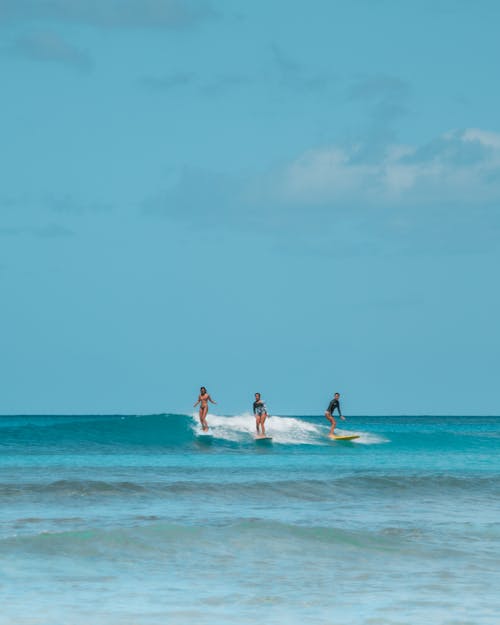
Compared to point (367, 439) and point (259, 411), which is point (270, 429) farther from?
point (259, 411)

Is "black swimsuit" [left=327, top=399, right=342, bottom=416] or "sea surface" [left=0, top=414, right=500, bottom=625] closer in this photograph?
"sea surface" [left=0, top=414, right=500, bottom=625]

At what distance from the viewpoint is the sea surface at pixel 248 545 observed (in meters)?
8.27

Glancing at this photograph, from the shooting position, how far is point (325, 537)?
12125 mm

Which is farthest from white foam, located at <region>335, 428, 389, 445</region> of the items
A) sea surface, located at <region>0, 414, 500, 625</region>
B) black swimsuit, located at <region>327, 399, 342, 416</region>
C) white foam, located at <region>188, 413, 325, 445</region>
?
sea surface, located at <region>0, 414, 500, 625</region>

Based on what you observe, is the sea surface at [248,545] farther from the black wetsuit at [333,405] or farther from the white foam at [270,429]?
the white foam at [270,429]

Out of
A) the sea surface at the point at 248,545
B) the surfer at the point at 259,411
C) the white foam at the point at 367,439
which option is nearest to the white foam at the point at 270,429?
the white foam at the point at 367,439

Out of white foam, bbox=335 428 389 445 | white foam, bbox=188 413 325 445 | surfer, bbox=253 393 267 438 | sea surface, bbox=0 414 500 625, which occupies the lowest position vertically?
sea surface, bbox=0 414 500 625

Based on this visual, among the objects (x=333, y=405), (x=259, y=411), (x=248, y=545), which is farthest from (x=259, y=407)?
(x=248, y=545)

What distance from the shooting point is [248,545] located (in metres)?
11.6

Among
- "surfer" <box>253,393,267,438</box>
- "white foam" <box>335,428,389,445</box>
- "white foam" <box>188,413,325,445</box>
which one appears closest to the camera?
"surfer" <box>253,393,267,438</box>

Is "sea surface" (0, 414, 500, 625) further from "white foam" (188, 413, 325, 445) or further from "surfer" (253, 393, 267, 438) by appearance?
"white foam" (188, 413, 325, 445)

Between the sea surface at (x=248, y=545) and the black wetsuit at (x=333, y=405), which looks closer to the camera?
the sea surface at (x=248, y=545)

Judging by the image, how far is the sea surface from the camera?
27.1 feet

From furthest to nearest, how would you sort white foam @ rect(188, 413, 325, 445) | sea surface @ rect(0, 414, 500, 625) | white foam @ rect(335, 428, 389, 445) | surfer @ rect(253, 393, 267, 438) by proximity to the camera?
white foam @ rect(335, 428, 389, 445), white foam @ rect(188, 413, 325, 445), surfer @ rect(253, 393, 267, 438), sea surface @ rect(0, 414, 500, 625)
